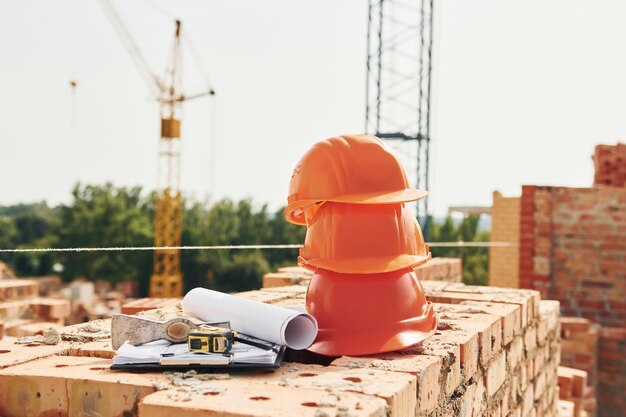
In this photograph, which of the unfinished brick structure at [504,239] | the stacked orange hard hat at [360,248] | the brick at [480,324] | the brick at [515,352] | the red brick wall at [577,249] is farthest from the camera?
the unfinished brick structure at [504,239]

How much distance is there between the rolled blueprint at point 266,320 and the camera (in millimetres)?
2324

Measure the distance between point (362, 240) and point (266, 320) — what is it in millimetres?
485

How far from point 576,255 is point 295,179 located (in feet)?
21.1

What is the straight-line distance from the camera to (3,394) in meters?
2.06

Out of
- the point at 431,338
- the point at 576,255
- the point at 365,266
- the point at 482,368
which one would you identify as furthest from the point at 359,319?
the point at 576,255

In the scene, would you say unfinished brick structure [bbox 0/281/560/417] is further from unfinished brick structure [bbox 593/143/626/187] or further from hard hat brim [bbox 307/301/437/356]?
unfinished brick structure [bbox 593/143/626/187]

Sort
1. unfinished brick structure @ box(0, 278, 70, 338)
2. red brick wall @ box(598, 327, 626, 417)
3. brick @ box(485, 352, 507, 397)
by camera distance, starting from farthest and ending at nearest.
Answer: unfinished brick structure @ box(0, 278, 70, 338)
red brick wall @ box(598, 327, 626, 417)
brick @ box(485, 352, 507, 397)

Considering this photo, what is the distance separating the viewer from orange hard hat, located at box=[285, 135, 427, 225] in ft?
8.30

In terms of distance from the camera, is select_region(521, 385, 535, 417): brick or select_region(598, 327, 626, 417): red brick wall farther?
select_region(598, 327, 626, 417): red brick wall

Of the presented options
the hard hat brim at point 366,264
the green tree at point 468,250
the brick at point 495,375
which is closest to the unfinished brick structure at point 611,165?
the brick at point 495,375

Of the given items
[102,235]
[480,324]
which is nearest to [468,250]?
[102,235]

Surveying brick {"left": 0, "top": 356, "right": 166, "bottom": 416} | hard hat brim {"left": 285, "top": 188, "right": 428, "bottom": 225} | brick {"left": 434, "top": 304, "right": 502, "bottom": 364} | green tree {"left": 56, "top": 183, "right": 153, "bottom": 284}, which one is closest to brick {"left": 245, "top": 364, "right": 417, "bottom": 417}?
brick {"left": 0, "top": 356, "right": 166, "bottom": 416}

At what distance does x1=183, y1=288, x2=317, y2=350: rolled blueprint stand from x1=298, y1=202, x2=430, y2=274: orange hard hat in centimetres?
24

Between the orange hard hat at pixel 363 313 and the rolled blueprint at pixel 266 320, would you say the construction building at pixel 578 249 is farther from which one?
the rolled blueprint at pixel 266 320
